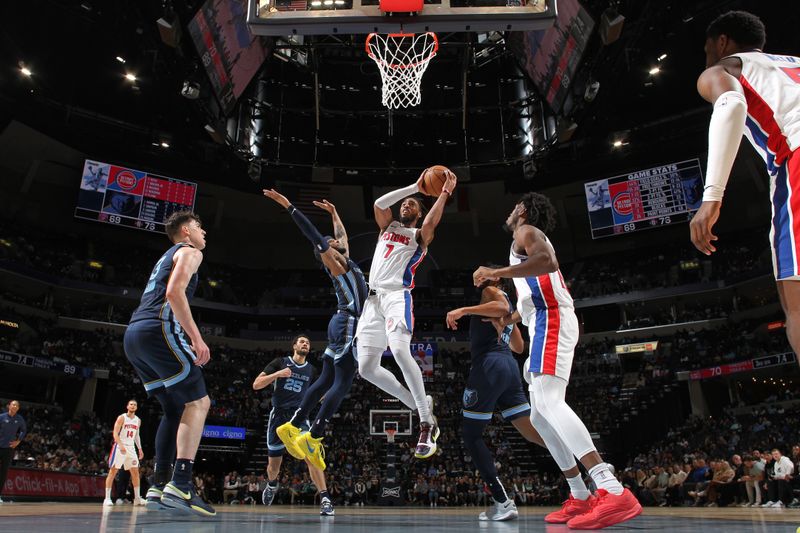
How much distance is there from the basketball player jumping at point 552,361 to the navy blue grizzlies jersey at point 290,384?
4.28m

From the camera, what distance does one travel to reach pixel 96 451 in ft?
66.0

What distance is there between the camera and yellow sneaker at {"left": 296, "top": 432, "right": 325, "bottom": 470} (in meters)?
6.14

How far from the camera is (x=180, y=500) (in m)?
4.34

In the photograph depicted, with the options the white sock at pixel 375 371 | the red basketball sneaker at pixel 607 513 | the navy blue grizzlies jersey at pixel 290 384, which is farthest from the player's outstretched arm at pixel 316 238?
the red basketball sneaker at pixel 607 513

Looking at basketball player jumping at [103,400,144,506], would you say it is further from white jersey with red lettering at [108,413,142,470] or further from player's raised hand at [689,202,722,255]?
player's raised hand at [689,202,722,255]

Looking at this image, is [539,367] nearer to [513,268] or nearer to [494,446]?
[513,268]

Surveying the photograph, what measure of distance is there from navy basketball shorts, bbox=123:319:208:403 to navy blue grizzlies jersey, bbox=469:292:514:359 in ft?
8.01

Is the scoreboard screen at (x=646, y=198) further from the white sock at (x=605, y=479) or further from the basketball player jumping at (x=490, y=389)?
the white sock at (x=605, y=479)

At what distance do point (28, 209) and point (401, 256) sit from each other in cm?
2989

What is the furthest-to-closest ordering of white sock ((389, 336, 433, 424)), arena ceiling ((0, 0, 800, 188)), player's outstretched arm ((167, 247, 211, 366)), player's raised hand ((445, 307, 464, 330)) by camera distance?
arena ceiling ((0, 0, 800, 188)), white sock ((389, 336, 433, 424)), player's raised hand ((445, 307, 464, 330)), player's outstretched arm ((167, 247, 211, 366))

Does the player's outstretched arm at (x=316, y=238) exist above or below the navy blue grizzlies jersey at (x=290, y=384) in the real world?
above

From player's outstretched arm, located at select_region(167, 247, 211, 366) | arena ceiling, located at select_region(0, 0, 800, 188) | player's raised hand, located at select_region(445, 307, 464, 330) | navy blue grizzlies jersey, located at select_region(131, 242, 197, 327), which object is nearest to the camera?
player's outstretched arm, located at select_region(167, 247, 211, 366)

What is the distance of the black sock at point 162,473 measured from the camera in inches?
185

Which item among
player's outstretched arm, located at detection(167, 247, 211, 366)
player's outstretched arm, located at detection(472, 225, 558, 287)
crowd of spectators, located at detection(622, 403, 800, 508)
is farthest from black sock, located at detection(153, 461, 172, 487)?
crowd of spectators, located at detection(622, 403, 800, 508)
